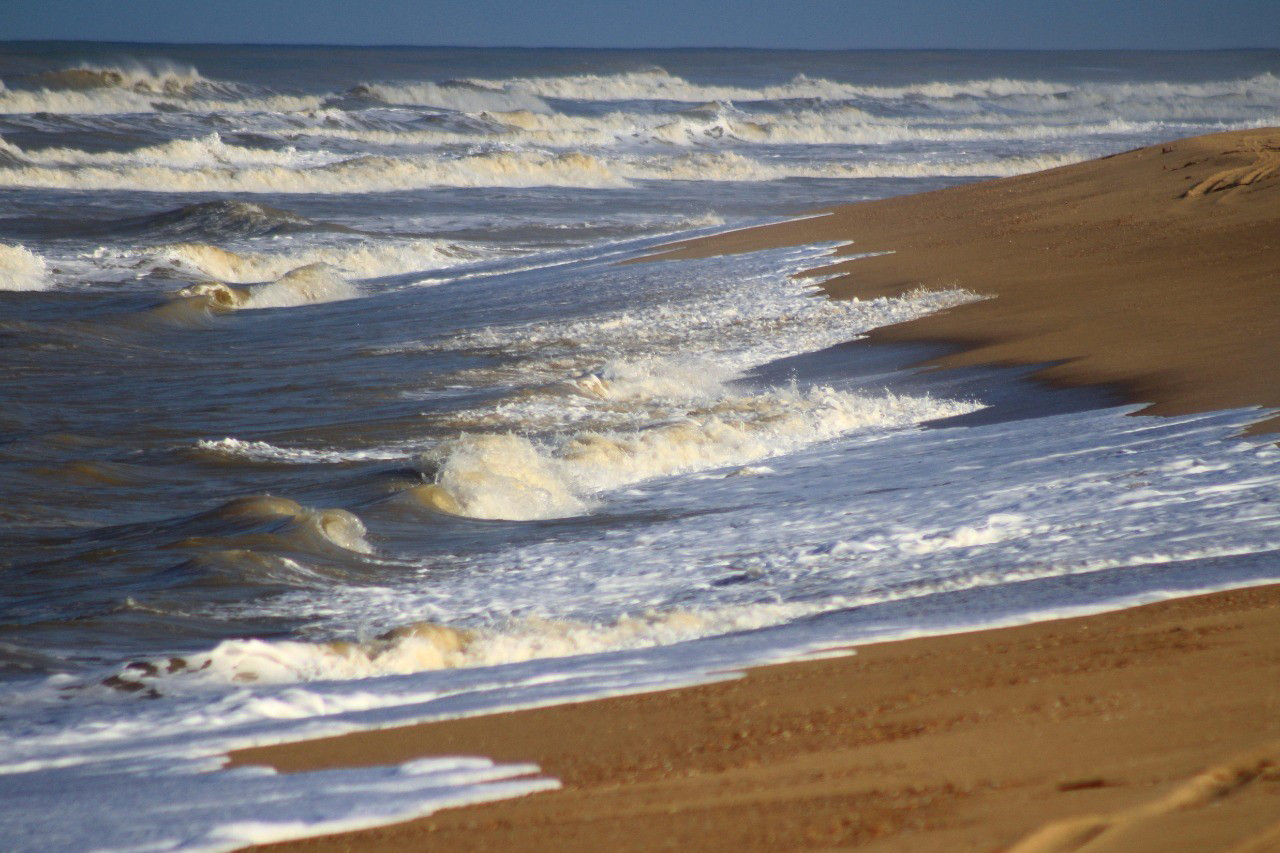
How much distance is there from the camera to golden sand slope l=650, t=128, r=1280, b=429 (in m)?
8.41

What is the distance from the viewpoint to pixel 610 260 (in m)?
18.2

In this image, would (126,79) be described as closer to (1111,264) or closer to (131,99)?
(131,99)

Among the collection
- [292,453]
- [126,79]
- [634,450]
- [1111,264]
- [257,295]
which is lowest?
[634,450]

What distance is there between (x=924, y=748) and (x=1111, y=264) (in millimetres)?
10350

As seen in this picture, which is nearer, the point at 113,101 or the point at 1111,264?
the point at 1111,264

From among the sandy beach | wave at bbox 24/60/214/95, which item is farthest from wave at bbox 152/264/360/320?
wave at bbox 24/60/214/95

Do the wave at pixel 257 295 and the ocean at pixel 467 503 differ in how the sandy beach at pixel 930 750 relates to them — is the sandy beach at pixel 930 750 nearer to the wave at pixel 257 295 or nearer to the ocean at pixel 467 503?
the ocean at pixel 467 503

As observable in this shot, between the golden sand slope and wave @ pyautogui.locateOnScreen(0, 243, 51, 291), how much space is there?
9.35m

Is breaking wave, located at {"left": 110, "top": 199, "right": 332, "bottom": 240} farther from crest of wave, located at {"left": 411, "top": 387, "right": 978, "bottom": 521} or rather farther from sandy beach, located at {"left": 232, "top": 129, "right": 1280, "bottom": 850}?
sandy beach, located at {"left": 232, "top": 129, "right": 1280, "bottom": 850}

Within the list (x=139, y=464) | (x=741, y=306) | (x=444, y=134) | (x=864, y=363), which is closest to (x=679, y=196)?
(x=444, y=134)

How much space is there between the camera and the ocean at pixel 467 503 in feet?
13.0

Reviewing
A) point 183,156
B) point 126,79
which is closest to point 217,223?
point 183,156

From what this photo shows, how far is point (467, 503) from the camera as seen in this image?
740 cm

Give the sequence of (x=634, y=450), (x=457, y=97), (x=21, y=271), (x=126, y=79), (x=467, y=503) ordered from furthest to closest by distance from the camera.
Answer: (x=457, y=97)
(x=126, y=79)
(x=21, y=271)
(x=634, y=450)
(x=467, y=503)
